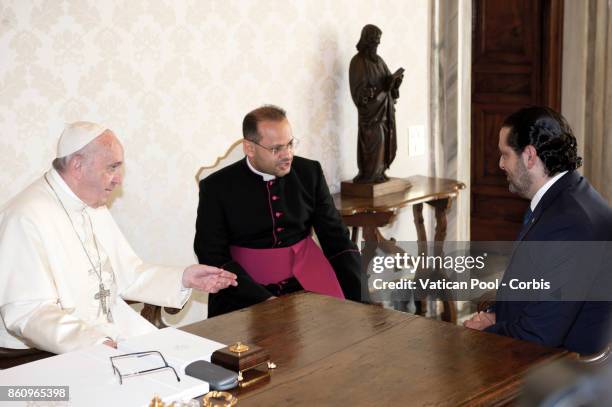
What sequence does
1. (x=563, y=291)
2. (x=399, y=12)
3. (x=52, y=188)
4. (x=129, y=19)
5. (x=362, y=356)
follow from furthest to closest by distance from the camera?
1. (x=399, y=12)
2. (x=129, y=19)
3. (x=52, y=188)
4. (x=563, y=291)
5. (x=362, y=356)

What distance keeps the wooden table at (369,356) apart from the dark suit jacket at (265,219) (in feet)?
2.79

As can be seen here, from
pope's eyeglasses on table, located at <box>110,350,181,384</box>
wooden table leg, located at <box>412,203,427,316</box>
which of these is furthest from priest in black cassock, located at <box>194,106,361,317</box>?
wooden table leg, located at <box>412,203,427,316</box>

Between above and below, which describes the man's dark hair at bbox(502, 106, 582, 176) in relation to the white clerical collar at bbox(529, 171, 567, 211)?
above

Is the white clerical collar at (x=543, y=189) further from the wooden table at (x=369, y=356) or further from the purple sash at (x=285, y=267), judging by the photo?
the purple sash at (x=285, y=267)

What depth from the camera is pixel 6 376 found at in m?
2.12

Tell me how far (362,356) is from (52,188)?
135 cm

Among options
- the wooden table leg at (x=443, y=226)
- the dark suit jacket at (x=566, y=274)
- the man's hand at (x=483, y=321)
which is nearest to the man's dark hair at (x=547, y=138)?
the dark suit jacket at (x=566, y=274)

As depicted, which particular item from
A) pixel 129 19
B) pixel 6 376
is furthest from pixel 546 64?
pixel 6 376

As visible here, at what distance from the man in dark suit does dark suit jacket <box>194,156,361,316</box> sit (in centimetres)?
94

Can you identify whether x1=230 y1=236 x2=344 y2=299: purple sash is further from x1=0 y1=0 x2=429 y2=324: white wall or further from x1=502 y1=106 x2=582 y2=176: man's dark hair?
x1=502 y1=106 x2=582 y2=176: man's dark hair

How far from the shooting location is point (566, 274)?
109 inches

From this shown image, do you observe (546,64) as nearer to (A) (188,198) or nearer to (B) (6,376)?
(A) (188,198)

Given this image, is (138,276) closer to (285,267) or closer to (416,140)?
(285,267)

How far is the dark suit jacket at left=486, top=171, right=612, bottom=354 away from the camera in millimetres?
2715
